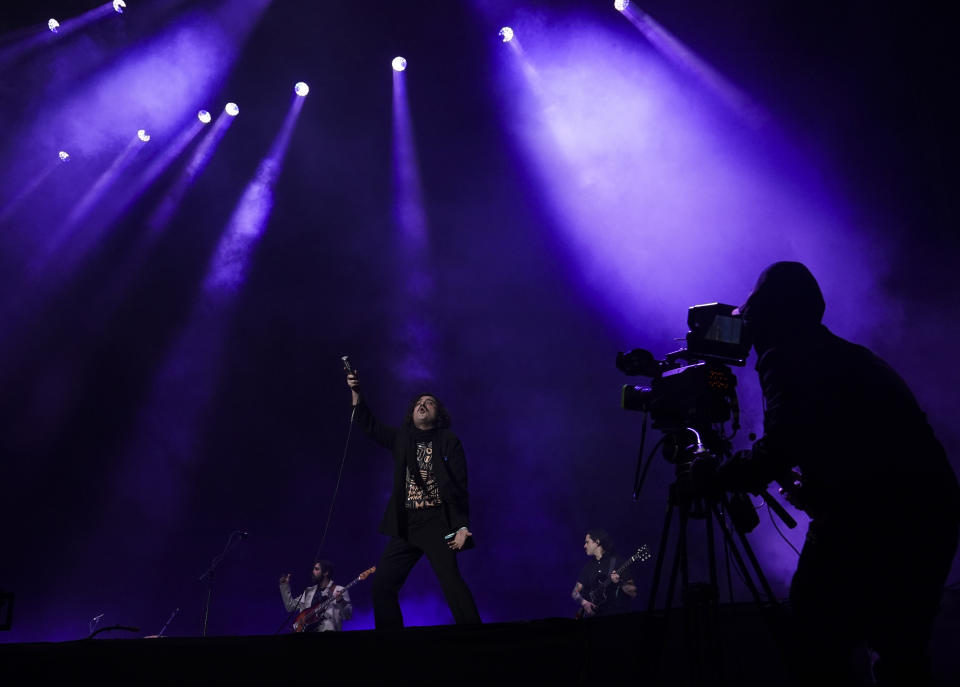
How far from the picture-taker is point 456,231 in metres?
8.28

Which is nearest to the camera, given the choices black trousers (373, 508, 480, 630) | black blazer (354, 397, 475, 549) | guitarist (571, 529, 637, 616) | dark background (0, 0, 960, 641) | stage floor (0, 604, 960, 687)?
stage floor (0, 604, 960, 687)

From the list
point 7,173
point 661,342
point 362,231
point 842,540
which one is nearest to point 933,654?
point 842,540

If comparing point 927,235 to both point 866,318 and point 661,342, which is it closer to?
point 866,318

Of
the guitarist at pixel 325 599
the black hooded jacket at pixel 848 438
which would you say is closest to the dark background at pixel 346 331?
the guitarist at pixel 325 599

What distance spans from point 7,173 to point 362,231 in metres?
4.47

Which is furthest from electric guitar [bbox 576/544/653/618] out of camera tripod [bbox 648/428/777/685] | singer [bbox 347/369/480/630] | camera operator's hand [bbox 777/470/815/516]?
camera operator's hand [bbox 777/470/815/516]

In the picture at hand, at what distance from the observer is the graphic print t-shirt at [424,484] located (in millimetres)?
3840

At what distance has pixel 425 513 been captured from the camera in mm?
3787

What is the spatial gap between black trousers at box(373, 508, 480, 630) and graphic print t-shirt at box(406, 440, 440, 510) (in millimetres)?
58

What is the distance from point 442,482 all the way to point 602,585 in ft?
10.6

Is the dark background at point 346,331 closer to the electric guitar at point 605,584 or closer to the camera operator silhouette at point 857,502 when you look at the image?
the electric guitar at point 605,584

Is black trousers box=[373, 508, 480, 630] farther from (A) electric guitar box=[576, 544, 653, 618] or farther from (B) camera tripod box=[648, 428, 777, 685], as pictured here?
(A) electric guitar box=[576, 544, 653, 618]

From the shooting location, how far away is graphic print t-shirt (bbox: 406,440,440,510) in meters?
3.84

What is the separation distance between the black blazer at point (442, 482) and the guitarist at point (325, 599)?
291 cm
